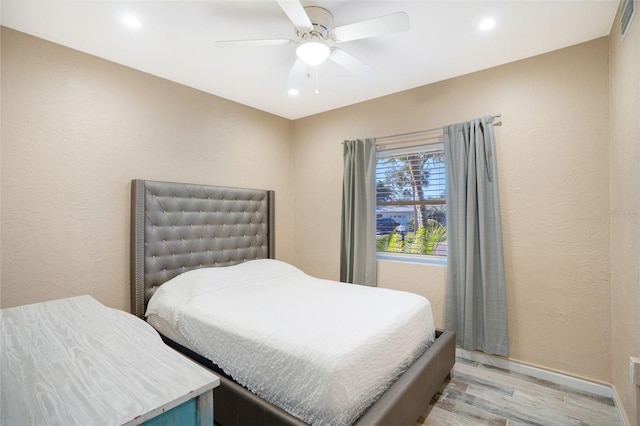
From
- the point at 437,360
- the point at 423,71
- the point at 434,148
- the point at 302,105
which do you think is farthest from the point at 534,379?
the point at 302,105

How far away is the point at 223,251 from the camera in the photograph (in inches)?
124

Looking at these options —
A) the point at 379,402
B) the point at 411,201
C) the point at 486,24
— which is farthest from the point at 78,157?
the point at 486,24

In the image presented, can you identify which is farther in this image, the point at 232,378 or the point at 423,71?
the point at 423,71

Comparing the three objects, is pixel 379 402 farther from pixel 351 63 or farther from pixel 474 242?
pixel 351 63

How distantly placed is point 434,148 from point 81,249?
10.7ft

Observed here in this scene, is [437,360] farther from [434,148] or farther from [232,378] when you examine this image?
[434,148]

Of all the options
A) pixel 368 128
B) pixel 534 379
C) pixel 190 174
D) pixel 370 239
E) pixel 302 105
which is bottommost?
pixel 534 379

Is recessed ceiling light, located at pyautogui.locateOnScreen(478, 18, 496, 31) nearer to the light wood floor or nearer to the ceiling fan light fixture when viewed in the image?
the ceiling fan light fixture

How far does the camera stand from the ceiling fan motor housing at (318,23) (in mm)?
1851

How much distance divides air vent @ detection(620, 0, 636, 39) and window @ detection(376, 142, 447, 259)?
1448mm

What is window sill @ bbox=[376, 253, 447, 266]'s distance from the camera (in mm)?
3061

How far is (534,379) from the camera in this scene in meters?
2.44

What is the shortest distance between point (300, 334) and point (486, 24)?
236cm

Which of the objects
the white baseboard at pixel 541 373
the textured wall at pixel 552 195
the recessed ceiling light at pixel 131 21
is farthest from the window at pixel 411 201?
the recessed ceiling light at pixel 131 21
